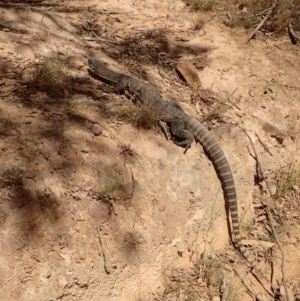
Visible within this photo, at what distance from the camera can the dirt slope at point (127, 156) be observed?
314 centimetres

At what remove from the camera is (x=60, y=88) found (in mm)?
4230

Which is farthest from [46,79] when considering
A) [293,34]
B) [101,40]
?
[293,34]

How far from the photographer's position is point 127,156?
3.91 m

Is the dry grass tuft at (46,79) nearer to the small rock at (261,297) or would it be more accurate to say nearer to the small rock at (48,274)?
the small rock at (48,274)

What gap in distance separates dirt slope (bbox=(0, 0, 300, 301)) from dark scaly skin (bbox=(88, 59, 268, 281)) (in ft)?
0.42

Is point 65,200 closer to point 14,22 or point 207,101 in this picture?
point 207,101

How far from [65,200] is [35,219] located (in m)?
0.33

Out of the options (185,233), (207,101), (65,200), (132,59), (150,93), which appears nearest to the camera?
(65,200)

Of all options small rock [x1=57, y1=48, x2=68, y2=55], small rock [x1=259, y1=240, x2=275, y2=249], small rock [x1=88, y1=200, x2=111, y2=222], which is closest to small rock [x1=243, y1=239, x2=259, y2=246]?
small rock [x1=259, y1=240, x2=275, y2=249]

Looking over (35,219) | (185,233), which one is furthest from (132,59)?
(35,219)

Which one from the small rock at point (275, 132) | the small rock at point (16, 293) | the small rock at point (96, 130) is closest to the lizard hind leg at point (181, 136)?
the small rock at point (96, 130)

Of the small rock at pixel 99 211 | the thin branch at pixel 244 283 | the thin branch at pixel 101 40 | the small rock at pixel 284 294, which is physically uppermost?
the thin branch at pixel 101 40

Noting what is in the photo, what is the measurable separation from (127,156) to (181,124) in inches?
38.2

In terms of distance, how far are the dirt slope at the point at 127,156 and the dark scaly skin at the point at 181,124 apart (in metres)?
0.13
